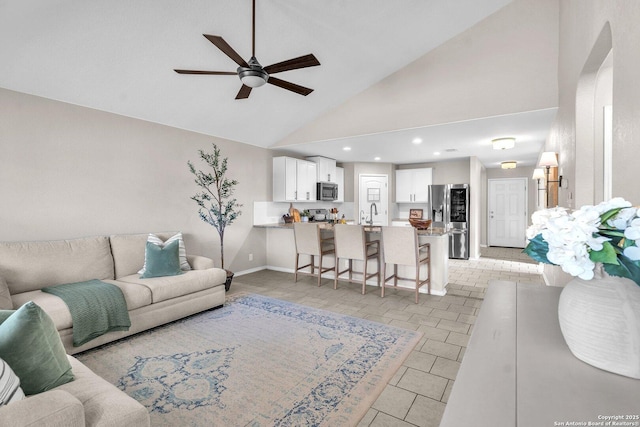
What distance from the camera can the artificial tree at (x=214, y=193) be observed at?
459 centimetres

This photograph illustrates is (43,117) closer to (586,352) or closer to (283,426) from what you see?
(283,426)

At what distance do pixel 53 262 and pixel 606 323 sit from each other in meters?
4.02

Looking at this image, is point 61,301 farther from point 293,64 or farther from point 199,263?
point 293,64

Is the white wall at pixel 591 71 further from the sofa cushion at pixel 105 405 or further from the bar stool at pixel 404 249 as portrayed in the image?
the sofa cushion at pixel 105 405

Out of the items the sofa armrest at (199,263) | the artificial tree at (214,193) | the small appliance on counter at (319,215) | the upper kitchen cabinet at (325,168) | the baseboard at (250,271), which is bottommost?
the baseboard at (250,271)

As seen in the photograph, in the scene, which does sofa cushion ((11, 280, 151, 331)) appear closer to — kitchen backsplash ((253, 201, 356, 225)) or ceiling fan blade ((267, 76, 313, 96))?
ceiling fan blade ((267, 76, 313, 96))

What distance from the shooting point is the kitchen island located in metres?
4.34

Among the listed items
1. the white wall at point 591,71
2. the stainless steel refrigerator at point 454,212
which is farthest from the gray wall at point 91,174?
the stainless steel refrigerator at point 454,212

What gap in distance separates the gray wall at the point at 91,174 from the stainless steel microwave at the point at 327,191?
223 cm

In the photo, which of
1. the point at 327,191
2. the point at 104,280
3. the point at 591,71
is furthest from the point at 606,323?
the point at 327,191

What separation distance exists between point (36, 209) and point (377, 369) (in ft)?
12.1

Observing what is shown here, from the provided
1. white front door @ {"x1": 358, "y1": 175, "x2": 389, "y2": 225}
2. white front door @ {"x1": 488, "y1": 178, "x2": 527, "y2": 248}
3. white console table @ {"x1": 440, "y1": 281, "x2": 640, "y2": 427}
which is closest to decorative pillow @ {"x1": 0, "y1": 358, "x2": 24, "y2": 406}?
white console table @ {"x1": 440, "y1": 281, "x2": 640, "y2": 427}

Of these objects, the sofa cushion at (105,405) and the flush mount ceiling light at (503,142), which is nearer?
the sofa cushion at (105,405)

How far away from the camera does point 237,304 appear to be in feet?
13.0
